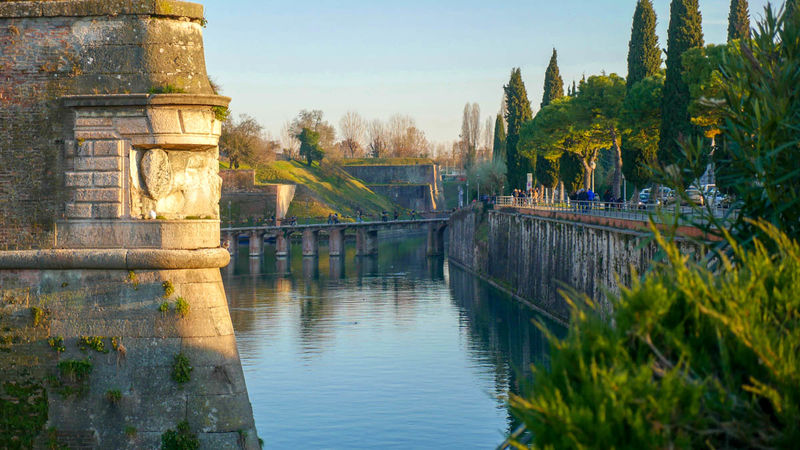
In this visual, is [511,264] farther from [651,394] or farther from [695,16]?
[651,394]

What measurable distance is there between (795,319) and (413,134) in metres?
183

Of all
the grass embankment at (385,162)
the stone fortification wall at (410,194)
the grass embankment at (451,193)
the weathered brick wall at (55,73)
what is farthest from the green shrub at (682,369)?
the grass embankment at (451,193)

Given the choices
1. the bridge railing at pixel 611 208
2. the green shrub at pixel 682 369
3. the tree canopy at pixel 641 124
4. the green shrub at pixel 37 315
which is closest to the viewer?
the green shrub at pixel 682 369

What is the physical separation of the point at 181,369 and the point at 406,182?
474 feet

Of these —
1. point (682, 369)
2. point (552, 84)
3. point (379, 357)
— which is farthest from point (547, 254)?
point (682, 369)

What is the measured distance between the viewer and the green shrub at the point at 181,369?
13.6 metres

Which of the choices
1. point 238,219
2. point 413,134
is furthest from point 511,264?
point 413,134

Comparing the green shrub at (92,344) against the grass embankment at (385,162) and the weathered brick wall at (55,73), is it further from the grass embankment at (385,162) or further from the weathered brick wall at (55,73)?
the grass embankment at (385,162)

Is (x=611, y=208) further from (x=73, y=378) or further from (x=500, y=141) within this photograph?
(x=500, y=141)

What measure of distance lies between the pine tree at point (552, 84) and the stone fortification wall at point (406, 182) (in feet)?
241

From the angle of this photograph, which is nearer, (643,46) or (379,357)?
(379,357)

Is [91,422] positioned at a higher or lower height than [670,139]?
lower

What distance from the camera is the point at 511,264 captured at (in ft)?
219

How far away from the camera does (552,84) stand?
77250 mm
